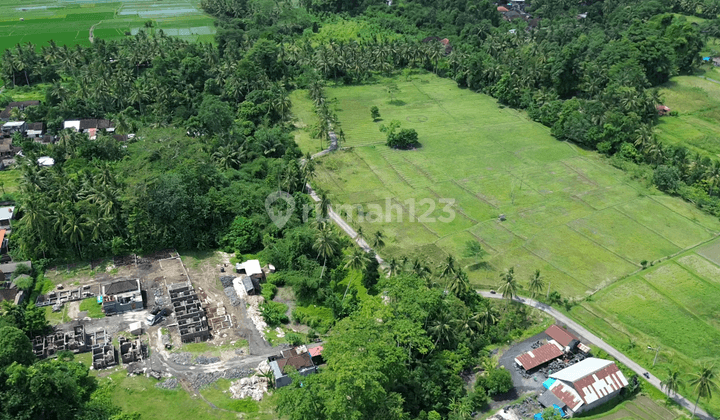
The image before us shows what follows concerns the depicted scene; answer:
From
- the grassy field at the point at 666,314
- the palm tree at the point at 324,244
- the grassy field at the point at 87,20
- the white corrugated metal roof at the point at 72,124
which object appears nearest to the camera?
the grassy field at the point at 666,314

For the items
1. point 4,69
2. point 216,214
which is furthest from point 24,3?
point 216,214

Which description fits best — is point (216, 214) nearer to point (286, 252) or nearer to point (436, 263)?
point (286, 252)

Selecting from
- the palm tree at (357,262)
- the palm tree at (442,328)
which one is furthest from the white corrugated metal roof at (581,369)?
the palm tree at (357,262)

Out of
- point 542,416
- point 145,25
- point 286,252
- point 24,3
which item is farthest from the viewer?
point 24,3

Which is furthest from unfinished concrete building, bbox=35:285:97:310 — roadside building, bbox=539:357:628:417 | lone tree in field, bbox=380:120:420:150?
lone tree in field, bbox=380:120:420:150

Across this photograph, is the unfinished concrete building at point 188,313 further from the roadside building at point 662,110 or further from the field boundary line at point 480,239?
the roadside building at point 662,110

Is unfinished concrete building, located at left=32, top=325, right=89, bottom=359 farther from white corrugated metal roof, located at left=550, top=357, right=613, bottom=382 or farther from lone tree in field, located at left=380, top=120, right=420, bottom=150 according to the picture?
lone tree in field, located at left=380, top=120, right=420, bottom=150
